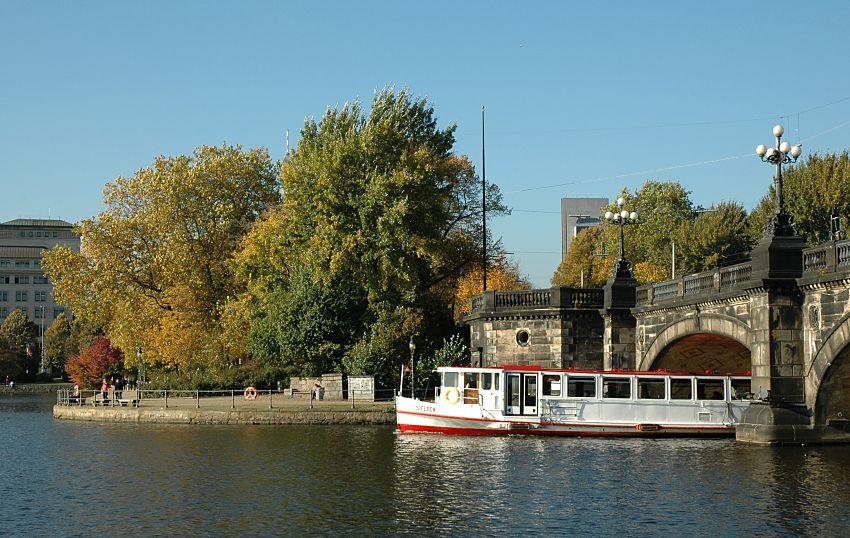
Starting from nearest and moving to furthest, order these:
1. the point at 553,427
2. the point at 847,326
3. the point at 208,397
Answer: the point at 847,326, the point at 553,427, the point at 208,397

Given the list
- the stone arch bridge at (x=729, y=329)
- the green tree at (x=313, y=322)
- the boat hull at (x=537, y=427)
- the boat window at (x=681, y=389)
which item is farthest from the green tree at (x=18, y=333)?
the boat window at (x=681, y=389)

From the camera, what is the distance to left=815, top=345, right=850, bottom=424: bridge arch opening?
3703 cm

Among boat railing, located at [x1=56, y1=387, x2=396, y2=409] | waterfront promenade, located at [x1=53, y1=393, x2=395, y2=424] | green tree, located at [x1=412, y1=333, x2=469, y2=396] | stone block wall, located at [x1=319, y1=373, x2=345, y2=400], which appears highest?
green tree, located at [x1=412, y1=333, x2=469, y2=396]

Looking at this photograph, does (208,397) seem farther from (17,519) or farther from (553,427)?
(17,519)

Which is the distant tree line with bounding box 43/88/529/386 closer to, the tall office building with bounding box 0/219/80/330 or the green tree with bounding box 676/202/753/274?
the green tree with bounding box 676/202/753/274

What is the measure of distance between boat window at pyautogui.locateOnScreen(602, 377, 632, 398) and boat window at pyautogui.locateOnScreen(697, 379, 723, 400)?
2893mm

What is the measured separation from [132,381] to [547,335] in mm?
48074

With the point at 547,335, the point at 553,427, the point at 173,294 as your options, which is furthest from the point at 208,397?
the point at 553,427

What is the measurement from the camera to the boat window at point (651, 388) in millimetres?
46125

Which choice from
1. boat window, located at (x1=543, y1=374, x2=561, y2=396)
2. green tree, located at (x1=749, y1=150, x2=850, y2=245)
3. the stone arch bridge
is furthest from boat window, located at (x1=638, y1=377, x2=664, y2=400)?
green tree, located at (x1=749, y1=150, x2=850, y2=245)

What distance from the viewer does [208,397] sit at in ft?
215

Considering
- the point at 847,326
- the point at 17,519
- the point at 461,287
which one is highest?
the point at 461,287

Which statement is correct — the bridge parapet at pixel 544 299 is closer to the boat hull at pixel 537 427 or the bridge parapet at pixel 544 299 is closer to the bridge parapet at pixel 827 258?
the boat hull at pixel 537 427

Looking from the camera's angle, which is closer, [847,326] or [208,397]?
[847,326]
